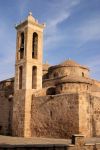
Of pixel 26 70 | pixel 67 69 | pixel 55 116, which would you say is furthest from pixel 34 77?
pixel 55 116

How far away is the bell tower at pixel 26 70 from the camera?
22.4m

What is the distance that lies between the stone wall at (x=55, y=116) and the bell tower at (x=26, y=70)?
615 mm

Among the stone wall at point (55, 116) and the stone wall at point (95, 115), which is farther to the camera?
the stone wall at point (95, 115)

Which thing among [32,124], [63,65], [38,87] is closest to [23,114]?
[32,124]

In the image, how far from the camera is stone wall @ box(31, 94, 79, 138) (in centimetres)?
1955

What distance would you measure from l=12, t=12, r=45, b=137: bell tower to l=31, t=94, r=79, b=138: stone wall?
61 cm

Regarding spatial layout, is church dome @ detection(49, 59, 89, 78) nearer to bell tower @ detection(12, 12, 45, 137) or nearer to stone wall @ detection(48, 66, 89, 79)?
stone wall @ detection(48, 66, 89, 79)

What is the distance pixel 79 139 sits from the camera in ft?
43.8

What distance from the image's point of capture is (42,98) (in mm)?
21719

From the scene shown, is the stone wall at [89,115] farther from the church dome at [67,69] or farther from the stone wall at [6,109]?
the stone wall at [6,109]

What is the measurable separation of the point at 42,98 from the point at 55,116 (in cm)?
185

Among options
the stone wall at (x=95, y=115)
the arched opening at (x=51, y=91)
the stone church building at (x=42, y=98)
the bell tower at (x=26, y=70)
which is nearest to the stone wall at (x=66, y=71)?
the stone church building at (x=42, y=98)

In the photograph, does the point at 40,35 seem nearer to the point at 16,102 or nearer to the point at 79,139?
the point at 16,102

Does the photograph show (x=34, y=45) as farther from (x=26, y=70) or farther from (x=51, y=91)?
(x=51, y=91)
